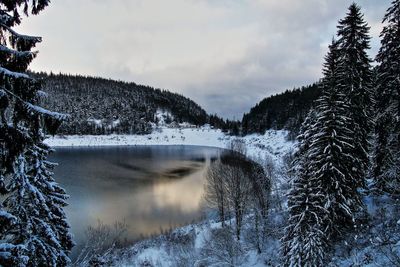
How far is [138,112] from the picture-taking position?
19850 cm

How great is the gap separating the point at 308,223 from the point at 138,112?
625 ft

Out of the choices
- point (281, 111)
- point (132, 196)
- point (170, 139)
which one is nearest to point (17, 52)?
point (132, 196)

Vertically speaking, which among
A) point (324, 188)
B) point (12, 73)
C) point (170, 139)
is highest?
point (12, 73)

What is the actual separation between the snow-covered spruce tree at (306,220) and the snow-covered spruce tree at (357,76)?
3.37 meters

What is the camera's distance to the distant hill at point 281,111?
345ft

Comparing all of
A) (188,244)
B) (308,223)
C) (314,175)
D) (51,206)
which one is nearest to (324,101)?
(314,175)

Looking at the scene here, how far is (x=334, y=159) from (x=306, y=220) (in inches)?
143

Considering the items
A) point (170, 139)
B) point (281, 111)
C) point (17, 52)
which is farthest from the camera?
point (170, 139)

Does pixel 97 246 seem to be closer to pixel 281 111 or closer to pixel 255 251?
pixel 255 251

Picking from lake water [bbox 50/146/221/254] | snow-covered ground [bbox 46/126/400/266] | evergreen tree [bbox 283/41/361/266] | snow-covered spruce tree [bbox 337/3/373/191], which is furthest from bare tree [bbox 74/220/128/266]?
snow-covered spruce tree [bbox 337/3/373/191]

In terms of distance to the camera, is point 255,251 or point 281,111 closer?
point 255,251

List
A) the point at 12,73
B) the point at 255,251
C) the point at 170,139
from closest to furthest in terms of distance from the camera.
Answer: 1. the point at 12,73
2. the point at 255,251
3. the point at 170,139

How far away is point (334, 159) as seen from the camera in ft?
50.3

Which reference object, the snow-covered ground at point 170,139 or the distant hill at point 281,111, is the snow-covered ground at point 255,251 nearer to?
the distant hill at point 281,111
